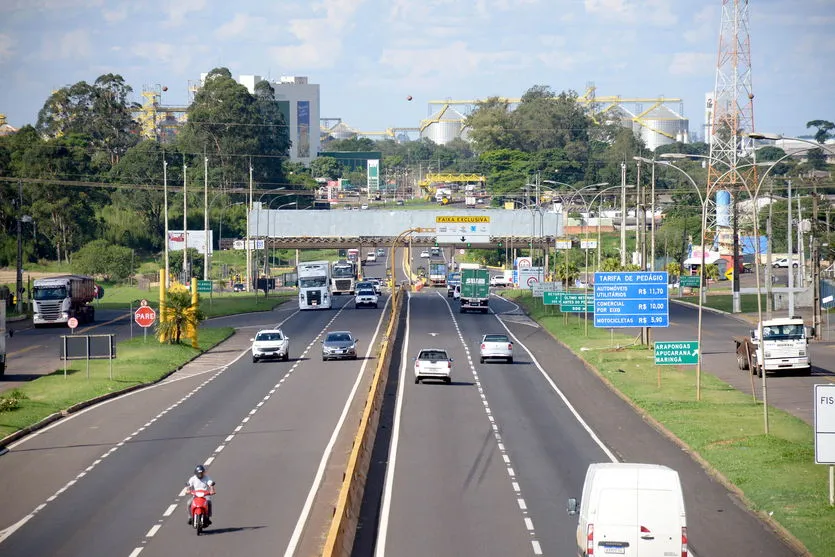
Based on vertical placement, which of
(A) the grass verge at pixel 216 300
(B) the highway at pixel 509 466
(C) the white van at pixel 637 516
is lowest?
(B) the highway at pixel 509 466

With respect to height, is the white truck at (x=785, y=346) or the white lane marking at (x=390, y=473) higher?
the white truck at (x=785, y=346)

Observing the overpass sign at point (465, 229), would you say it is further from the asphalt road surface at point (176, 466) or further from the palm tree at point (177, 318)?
the asphalt road surface at point (176, 466)

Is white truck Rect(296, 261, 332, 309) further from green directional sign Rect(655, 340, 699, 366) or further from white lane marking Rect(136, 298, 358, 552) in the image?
green directional sign Rect(655, 340, 699, 366)

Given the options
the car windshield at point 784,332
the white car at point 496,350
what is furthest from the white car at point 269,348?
the car windshield at point 784,332

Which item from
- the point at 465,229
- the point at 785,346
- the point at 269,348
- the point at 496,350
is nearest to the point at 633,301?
the point at 496,350

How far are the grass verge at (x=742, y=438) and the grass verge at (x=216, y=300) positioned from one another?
139 feet

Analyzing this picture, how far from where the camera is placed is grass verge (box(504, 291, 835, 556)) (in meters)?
25.9

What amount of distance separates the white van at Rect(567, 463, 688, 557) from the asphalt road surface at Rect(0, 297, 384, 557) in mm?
6192

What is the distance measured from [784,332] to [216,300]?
68.7 meters

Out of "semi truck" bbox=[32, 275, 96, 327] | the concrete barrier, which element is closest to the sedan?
the concrete barrier

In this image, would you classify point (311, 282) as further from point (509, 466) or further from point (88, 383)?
point (509, 466)

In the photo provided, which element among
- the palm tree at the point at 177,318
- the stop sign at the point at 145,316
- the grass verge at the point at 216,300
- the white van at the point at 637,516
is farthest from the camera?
the grass verge at the point at 216,300

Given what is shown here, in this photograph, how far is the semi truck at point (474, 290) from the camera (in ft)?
311

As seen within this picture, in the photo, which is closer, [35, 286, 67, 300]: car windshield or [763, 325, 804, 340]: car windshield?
[763, 325, 804, 340]: car windshield
